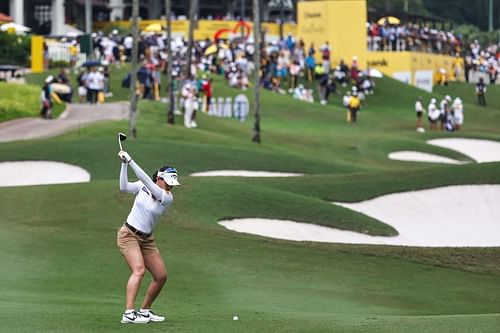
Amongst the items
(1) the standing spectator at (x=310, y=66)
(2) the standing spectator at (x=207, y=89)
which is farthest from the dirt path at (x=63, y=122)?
(1) the standing spectator at (x=310, y=66)

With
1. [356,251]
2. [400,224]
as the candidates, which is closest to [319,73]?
[400,224]

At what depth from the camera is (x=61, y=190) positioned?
36625mm

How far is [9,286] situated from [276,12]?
113551mm

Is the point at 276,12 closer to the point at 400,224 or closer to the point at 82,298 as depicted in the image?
the point at 400,224

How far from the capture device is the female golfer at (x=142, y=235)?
1786cm

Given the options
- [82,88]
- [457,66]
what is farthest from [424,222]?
[457,66]

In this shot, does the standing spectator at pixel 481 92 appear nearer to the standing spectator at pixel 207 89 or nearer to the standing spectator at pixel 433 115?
the standing spectator at pixel 433 115

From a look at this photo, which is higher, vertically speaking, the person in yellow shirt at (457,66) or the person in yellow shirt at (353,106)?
the person in yellow shirt at (457,66)

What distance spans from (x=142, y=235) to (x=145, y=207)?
14.8 inches

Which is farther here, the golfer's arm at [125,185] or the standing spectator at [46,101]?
the standing spectator at [46,101]

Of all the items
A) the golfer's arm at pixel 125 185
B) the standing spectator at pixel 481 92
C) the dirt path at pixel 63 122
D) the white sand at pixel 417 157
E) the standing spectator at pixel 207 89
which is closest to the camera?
the golfer's arm at pixel 125 185

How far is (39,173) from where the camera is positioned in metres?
45.2

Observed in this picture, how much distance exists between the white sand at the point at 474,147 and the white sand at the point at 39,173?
25930mm

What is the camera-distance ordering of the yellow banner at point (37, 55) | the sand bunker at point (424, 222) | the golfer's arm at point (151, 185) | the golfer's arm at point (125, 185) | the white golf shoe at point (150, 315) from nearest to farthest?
the golfer's arm at point (151, 185), the golfer's arm at point (125, 185), the white golf shoe at point (150, 315), the sand bunker at point (424, 222), the yellow banner at point (37, 55)
